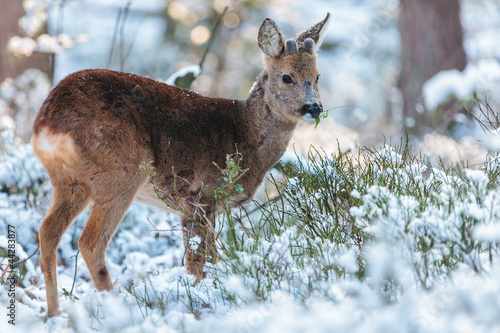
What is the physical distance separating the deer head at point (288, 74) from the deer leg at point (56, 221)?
6.07 feet

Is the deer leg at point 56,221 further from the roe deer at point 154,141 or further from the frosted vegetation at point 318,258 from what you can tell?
the frosted vegetation at point 318,258

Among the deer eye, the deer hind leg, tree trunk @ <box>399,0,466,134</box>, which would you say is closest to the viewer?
the deer hind leg

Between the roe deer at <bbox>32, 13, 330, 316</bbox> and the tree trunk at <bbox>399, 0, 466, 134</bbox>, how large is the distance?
5.92 m

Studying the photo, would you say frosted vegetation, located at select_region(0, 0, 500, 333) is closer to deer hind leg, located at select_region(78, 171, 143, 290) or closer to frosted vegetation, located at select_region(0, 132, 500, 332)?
frosted vegetation, located at select_region(0, 132, 500, 332)

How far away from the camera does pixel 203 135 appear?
4.68 m

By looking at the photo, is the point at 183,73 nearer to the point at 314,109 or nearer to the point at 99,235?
the point at 314,109

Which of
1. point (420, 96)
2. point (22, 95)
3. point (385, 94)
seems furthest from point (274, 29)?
point (385, 94)

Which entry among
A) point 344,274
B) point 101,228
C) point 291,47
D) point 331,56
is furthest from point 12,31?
point 331,56

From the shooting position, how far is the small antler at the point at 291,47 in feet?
16.3

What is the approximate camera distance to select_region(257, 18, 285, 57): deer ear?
4.99m

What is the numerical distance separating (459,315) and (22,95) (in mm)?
8716

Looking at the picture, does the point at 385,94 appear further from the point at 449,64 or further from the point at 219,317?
the point at 219,317

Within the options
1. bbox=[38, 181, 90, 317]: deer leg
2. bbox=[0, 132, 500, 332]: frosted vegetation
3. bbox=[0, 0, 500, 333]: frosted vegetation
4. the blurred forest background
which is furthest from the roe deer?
the blurred forest background

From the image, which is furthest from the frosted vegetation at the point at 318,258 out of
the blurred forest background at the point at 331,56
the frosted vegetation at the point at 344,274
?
the blurred forest background at the point at 331,56
